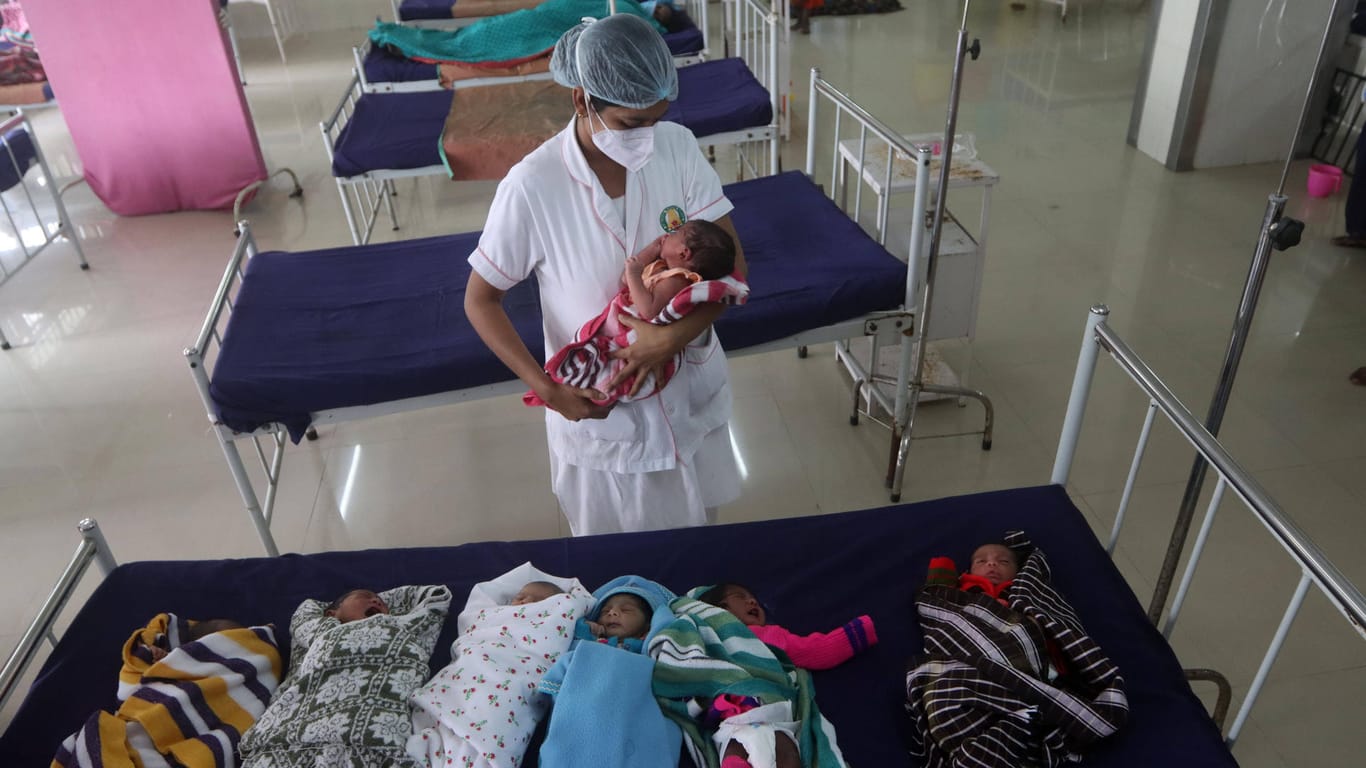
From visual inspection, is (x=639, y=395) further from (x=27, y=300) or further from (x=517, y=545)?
(x=27, y=300)

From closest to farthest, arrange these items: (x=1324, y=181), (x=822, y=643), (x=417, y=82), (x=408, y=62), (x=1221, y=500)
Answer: (x=1221, y=500) → (x=822, y=643) → (x=1324, y=181) → (x=417, y=82) → (x=408, y=62)

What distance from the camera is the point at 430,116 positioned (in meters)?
4.26

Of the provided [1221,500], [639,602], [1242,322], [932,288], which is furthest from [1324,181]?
[639,602]

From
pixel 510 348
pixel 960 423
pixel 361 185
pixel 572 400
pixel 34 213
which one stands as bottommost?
pixel 960 423

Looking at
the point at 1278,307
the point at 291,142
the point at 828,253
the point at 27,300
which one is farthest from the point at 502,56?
the point at 1278,307

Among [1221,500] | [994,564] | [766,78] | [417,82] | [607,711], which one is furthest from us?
[417,82]

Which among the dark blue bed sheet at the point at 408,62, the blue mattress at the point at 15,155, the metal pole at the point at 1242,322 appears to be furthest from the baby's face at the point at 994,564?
the blue mattress at the point at 15,155

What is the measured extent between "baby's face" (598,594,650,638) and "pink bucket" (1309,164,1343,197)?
14.3ft

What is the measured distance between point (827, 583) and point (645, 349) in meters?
0.64

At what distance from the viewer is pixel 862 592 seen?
185 cm

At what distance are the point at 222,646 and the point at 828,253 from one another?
1.91m

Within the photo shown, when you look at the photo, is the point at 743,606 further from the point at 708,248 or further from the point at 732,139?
the point at 732,139

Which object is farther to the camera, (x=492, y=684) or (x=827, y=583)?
(x=827, y=583)

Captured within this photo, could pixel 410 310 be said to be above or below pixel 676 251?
below
